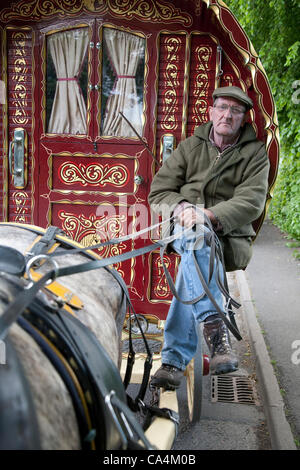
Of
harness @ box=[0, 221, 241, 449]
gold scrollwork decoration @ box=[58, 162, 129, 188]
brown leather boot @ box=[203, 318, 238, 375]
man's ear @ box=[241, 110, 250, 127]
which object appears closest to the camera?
harness @ box=[0, 221, 241, 449]

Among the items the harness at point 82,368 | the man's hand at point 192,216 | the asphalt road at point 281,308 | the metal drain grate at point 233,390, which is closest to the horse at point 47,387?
the harness at point 82,368

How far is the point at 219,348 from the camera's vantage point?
110 inches

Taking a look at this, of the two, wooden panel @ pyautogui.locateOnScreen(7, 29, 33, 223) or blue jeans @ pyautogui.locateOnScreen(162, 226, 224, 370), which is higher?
wooden panel @ pyautogui.locateOnScreen(7, 29, 33, 223)

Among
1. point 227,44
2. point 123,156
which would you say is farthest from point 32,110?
point 227,44

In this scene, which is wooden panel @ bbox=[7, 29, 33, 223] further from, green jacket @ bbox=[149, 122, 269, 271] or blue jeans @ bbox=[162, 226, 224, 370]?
blue jeans @ bbox=[162, 226, 224, 370]

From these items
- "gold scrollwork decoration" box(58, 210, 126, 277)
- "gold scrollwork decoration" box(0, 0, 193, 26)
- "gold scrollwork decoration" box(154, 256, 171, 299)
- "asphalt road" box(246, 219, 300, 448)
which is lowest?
"asphalt road" box(246, 219, 300, 448)

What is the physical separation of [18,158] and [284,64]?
5520 millimetres

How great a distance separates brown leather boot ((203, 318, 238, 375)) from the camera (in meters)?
2.70

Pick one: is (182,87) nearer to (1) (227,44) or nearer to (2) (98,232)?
(1) (227,44)

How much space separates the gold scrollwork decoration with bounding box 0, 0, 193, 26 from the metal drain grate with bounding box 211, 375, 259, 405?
8.70 ft

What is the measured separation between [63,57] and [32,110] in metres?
0.47

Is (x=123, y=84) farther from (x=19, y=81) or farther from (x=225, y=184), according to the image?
(x=225, y=184)

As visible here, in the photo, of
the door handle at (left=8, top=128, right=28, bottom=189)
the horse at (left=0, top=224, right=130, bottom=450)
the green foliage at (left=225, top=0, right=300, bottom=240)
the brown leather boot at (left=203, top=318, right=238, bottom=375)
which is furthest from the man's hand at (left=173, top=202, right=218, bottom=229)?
the green foliage at (left=225, top=0, right=300, bottom=240)

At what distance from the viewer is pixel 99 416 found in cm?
140
